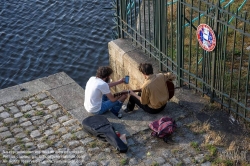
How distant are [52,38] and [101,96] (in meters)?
6.14

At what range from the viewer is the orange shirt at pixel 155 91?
27.8 feet

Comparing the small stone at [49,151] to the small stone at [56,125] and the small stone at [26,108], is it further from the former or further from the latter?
the small stone at [26,108]

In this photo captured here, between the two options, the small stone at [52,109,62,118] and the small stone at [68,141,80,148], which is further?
the small stone at [52,109,62,118]

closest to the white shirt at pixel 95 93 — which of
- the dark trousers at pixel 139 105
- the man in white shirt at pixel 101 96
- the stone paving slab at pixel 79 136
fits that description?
the man in white shirt at pixel 101 96

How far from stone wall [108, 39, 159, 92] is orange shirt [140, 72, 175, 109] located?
1114mm

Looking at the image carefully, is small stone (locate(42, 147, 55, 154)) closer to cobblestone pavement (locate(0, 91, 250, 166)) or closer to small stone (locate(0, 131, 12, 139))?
cobblestone pavement (locate(0, 91, 250, 166))

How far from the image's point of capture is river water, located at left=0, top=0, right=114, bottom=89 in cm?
1324

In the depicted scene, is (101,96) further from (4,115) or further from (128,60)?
(4,115)

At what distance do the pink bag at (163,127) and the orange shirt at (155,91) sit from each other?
0.40 metres

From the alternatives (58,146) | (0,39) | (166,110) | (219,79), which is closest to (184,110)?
(166,110)

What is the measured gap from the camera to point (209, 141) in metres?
7.97

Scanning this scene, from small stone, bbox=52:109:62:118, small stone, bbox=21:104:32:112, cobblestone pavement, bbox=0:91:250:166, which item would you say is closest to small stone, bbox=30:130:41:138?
cobblestone pavement, bbox=0:91:250:166

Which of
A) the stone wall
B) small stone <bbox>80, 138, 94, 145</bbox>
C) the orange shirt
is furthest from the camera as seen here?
the stone wall

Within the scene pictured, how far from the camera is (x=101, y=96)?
8773 millimetres
